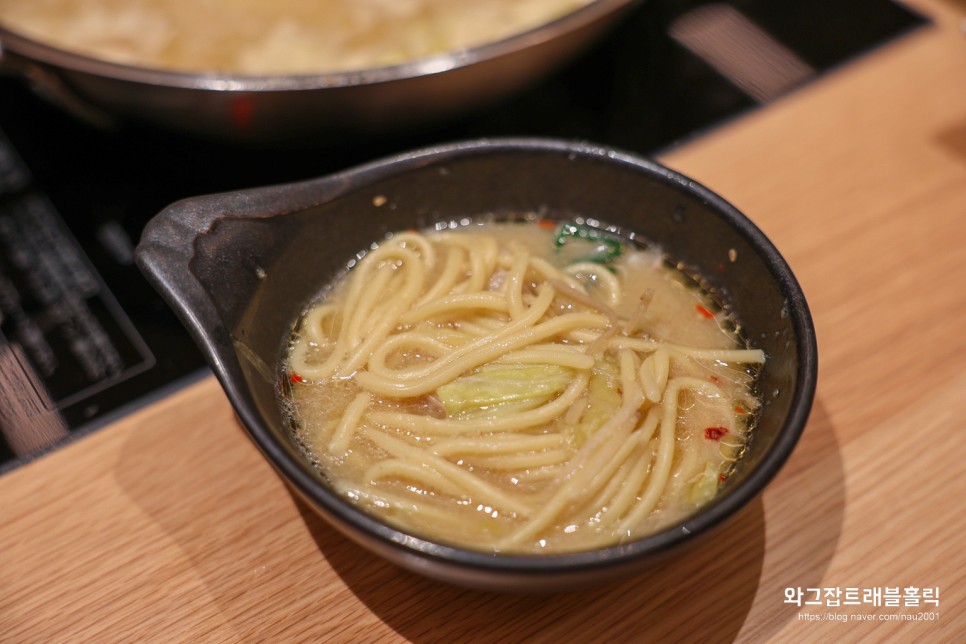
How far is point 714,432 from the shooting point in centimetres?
151

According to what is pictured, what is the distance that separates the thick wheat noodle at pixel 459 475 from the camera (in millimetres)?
1388

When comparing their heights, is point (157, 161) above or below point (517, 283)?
above

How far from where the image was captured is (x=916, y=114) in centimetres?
252

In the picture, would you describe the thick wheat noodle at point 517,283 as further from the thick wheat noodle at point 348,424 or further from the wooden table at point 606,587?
the wooden table at point 606,587

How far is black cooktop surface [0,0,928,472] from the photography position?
6.26ft

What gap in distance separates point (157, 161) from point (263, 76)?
2.22ft

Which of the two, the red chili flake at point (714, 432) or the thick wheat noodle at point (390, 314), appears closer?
the red chili flake at point (714, 432)

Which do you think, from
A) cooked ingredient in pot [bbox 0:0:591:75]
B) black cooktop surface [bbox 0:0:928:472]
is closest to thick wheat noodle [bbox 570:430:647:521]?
black cooktop surface [bbox 0:0:928:472]

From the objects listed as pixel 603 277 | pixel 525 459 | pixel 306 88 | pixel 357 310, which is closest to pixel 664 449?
pixel 525 459

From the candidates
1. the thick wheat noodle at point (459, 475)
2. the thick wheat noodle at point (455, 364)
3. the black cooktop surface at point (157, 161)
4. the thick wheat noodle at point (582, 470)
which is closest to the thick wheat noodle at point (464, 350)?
the thick wheat noodle at point (455, 364)

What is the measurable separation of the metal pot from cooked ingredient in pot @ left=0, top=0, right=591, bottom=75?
0.29 meters

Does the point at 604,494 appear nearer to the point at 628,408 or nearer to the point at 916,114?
the point at 628,408

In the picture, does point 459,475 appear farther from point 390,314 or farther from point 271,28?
point 271,28

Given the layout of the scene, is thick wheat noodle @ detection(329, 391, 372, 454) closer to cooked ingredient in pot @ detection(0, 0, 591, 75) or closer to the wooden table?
the wooden table
